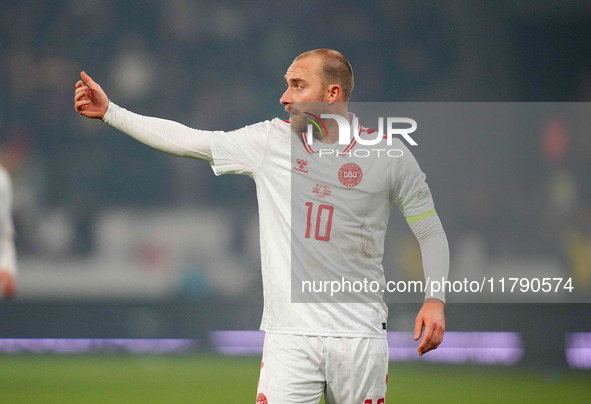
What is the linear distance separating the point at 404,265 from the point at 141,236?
2.86 m

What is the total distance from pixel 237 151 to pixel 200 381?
474 cm

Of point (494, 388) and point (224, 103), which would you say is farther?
point (224, 103)

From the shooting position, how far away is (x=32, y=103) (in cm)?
862

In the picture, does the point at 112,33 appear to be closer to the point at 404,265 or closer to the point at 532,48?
the point at 404,265

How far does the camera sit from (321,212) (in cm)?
286

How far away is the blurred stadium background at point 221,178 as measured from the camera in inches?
314

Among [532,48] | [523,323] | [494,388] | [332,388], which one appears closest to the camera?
[332,388]

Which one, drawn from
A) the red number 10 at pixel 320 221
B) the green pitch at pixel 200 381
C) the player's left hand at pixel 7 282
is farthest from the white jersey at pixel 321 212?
the green pitch at pixel 200 381

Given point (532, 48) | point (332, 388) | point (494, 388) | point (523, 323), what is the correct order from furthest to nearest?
Result: point (532, 48) → point (523, 323) → point (494, 388) → point (332, 388)

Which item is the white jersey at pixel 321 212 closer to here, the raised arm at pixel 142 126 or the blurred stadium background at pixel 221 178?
the raised arm at pixel 142 126

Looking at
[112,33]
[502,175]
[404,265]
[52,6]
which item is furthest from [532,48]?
[52,6]

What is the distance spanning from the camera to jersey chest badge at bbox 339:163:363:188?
9.43 feet
